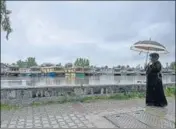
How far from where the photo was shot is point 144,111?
30.5ft

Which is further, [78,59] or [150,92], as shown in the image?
[78,59]

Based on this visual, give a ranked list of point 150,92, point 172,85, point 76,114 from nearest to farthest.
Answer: point 76,114
point 150,92
point 172,85

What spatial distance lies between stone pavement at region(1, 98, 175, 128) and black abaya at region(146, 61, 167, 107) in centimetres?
58

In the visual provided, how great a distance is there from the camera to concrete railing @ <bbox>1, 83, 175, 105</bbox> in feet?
35.6

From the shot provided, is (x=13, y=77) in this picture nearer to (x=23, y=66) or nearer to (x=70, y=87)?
(x=23, y=66)

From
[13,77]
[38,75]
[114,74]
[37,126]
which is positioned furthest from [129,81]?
[37,126]

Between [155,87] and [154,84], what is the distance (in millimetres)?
122

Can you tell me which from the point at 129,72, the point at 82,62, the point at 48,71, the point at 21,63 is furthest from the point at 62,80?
the point at 129,72

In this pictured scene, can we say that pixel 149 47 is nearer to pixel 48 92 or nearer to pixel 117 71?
pixel 48 92

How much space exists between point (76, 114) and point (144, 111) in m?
2.40

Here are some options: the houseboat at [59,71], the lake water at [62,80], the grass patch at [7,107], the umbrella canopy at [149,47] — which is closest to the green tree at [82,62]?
the lake water at [62,80]

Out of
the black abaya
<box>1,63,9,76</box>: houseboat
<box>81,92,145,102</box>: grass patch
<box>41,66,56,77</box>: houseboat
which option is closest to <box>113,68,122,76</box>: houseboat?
<box>81,92,145,102</box>: grass patch

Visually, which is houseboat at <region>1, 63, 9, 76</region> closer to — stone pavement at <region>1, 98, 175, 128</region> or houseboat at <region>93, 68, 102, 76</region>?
stone pavement at <region>1, 98, 175, 128</region>

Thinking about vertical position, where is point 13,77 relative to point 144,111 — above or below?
above
